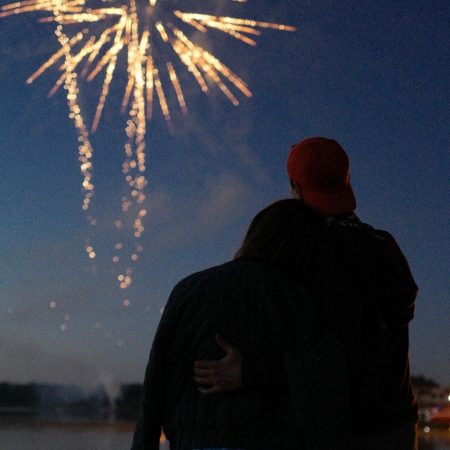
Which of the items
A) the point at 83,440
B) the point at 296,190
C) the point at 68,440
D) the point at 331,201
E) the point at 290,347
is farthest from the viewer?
the point at 68,440

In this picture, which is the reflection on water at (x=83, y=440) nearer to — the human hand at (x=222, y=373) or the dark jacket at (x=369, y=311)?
the dark jacket at (x=369, y=311)

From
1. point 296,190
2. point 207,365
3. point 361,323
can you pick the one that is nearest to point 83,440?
point 296,190

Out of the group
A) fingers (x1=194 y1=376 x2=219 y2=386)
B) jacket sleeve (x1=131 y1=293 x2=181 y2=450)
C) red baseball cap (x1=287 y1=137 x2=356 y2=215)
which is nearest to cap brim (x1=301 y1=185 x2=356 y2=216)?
red baseball cap (x1=287 y1=137 x2=356 y2=215)

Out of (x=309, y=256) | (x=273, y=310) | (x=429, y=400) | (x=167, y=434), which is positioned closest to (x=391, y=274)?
(x=309, y=256)

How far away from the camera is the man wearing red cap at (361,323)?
279cm

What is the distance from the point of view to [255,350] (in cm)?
280

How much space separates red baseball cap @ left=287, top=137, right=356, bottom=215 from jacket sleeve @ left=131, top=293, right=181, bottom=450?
80 cm

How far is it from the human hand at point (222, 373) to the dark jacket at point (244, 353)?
3 cm

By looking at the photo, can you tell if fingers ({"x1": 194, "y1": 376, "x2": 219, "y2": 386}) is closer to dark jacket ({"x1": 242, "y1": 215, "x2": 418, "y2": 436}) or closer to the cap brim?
dark jacket ({"x1": 242, "y1": 215, "x2": 418, "y2": 436})

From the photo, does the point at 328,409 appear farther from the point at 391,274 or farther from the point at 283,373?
the point at 391,274

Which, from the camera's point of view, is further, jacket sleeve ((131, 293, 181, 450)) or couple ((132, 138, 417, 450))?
jacket sleeve ((131, 293, 181, 450))

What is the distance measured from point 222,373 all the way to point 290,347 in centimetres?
27

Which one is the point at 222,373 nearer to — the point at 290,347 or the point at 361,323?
the point at 290,347

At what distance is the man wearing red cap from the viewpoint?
110 inches
